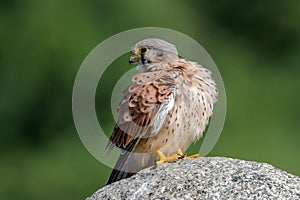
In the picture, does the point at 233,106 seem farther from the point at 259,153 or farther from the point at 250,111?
the point at 259,153

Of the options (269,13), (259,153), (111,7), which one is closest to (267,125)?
(259,153)

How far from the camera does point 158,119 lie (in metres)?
8.55

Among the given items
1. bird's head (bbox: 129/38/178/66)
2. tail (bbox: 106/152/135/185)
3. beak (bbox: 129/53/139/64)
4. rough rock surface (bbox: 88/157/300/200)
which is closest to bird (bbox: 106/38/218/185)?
tail (bbox: 106/152/135/185)

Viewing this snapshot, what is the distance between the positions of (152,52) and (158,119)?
2.63 ft

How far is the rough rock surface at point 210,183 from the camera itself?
7375mm

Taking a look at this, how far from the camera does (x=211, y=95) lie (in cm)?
880

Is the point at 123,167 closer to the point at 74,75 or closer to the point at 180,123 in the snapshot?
the point at 180,123

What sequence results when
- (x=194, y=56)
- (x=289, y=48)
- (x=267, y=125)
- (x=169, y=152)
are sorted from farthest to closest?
(x=289, y=48), (x=267, y=125), (x=194, y=56), (x=169, y=152)

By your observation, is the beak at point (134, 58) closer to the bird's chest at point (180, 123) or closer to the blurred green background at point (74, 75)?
the bird's chest at point (180, 123)

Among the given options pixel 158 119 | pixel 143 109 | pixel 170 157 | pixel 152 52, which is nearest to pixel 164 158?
pixel 170 157

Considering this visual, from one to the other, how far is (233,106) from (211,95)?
9308 mm

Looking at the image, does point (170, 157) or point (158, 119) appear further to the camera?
point (158, 119)

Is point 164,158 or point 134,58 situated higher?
point 134,58

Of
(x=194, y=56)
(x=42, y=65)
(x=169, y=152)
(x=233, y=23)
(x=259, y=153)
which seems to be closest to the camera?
(x=169, y=152)
